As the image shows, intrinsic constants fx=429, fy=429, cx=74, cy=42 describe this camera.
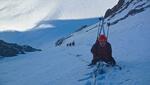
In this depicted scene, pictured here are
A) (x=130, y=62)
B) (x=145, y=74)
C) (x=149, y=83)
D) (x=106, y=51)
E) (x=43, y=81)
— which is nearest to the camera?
(x=149, y=83)

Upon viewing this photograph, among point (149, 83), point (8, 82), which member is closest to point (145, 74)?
point (149, 83)

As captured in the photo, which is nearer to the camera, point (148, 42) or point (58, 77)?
point (58, 77)

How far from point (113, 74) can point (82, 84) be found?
57.5 inches

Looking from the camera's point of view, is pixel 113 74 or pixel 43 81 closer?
pixel 113 74

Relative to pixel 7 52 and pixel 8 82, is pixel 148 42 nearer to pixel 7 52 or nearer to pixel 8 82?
pixel 8 82

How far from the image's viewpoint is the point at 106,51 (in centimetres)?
1970

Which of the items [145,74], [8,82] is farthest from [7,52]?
[145,74]

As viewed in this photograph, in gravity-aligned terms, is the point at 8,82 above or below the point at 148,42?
below

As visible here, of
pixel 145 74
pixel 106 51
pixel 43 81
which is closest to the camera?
pixel 145 74

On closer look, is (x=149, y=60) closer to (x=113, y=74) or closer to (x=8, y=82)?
(x=113, y=74)

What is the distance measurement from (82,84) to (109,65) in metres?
1.94

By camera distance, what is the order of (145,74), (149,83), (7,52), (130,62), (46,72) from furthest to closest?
(7,52), (46,72), (130,62), (145,74), (149,83)

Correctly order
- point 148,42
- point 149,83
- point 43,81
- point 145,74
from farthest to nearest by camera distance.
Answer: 1. point 148,42
2. point 43,81
3. point 145,74
4. point 149,83

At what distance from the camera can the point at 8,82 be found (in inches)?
1051
